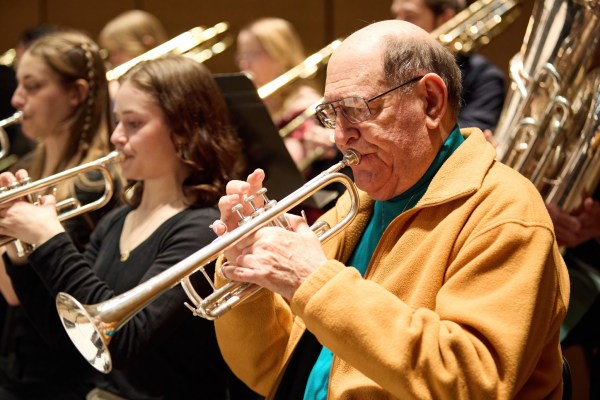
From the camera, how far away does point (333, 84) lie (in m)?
1.50

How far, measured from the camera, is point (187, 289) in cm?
153

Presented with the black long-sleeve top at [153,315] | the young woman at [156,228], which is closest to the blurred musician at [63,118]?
the young woman at [156,228]

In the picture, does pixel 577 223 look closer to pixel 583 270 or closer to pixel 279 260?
pixel 583 270

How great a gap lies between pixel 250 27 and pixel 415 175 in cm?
229

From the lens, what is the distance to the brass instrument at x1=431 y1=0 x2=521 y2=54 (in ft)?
9.78

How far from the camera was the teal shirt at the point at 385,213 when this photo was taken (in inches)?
60.2

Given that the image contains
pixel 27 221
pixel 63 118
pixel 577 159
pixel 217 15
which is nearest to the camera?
pixel 27 221

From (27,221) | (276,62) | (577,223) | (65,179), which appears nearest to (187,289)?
(27,221)

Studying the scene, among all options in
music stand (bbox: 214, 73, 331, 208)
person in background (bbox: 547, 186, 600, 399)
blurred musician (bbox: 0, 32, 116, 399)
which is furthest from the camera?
blurred musician (bbox: 0, 32, 116, 399)

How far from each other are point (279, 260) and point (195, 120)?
0.89 metres

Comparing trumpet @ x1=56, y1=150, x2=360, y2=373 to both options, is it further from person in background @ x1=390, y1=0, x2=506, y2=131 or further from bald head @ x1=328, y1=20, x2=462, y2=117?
person in background @ x1=390, y1=0, x2=506, y2=131

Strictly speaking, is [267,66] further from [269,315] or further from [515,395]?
[515,395]

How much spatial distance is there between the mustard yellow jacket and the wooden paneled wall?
2823mm

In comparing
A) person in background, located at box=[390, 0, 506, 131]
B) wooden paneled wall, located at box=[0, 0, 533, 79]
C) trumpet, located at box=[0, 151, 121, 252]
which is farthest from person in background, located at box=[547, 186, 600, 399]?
wooden paneled wall, located at box=[0, 0, 533, 79]
